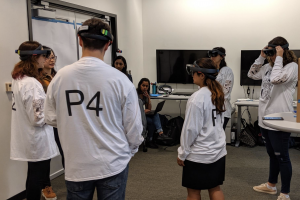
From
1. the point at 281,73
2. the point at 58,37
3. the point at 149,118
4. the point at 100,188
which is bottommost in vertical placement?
the point at 149,118

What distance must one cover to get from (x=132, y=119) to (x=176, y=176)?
6.94ft

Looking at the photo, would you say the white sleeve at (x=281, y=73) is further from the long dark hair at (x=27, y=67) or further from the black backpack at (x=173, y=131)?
the black backpack at (x=173, y=131)

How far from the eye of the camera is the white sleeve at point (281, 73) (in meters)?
2.35

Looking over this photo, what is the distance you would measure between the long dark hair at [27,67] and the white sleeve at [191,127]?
1162 millimetres

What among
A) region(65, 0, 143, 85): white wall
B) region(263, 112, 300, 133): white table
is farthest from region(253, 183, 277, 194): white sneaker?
region(65, 0, 143, 85): white wall

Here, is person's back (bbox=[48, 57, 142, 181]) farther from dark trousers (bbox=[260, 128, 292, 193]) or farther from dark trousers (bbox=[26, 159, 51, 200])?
dark trousers (bbox=[260, 128, 292, 193])

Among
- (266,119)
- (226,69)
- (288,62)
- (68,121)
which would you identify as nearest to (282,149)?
(266,119)

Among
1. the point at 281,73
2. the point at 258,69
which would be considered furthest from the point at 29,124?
the point at 258,69

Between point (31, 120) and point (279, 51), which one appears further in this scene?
point (279, 51)

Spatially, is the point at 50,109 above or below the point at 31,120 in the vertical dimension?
above

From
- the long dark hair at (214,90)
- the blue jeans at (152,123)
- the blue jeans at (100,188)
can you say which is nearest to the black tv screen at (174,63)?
the blue jeans at (152,123)

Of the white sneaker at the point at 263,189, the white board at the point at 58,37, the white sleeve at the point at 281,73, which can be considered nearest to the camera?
the white sleeve at the point at 281,73

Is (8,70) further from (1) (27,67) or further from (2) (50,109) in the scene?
(2) (50,109)

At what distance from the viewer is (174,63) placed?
5.25 meters
